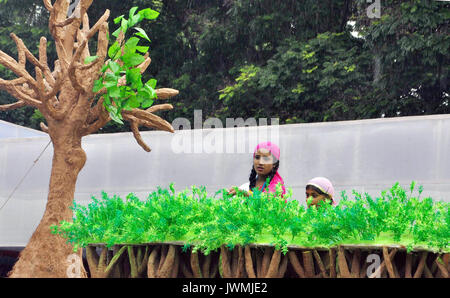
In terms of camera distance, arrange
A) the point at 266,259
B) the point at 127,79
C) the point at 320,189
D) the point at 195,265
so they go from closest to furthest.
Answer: the point at 266,259 → the point at 195,265 → the point at 320,189 → the point at 127,79

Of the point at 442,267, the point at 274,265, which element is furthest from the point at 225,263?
the point at 442,267

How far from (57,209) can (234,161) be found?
4.51 metres

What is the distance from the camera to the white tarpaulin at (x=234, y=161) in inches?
413

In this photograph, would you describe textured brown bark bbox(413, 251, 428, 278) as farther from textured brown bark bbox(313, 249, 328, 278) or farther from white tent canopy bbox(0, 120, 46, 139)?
white tent canopy bbox(0, 120, 46, 139)

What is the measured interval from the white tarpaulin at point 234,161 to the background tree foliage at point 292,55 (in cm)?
587

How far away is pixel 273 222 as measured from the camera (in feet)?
14.1

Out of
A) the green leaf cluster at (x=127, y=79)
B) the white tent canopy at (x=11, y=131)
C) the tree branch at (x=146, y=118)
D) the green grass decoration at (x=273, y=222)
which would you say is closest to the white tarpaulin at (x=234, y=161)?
the white tent canopy at (x=11, y=131)

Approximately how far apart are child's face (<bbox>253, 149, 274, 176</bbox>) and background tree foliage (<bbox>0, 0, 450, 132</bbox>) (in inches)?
404

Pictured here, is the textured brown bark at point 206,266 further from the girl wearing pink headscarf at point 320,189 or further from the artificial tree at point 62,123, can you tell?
the artificial tree at point 62,123

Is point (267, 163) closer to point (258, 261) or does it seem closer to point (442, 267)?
point (258, 261)

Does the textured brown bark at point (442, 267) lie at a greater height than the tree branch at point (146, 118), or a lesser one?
lesser
